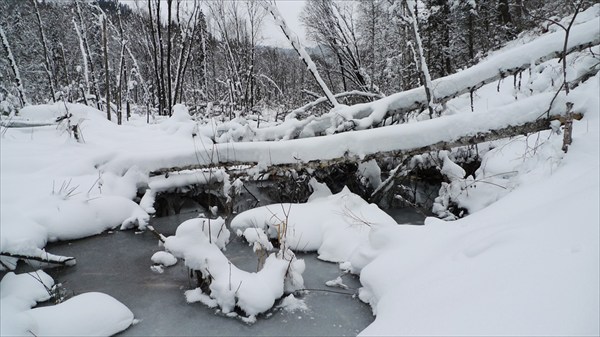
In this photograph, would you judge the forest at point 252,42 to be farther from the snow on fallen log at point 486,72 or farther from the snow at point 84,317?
the snow at point 84,317

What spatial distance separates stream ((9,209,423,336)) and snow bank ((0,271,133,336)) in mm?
145

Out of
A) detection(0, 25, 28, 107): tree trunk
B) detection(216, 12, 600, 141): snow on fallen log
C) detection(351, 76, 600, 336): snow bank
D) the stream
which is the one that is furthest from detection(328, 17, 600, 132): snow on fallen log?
detection(0, 25, 28, 107): tree trunk

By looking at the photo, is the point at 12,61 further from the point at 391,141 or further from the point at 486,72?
the point at 486,72

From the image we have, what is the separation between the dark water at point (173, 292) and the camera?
2.81 m

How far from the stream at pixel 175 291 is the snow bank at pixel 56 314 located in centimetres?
15

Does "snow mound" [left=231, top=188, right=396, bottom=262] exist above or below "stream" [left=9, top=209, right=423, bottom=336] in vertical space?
above

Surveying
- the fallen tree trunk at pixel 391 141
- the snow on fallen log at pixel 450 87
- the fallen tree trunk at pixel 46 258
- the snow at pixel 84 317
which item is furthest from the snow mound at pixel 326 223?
the fallen tree trunk at pixel 46 258

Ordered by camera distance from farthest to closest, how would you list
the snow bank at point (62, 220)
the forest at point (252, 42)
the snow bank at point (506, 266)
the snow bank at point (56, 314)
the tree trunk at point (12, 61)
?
the forest at point (252, 42)
the tree trunk at point (12, 61)
the snow bank at point (62, 220)
the snow bank at point (56, 314)
the snow bank at point (506, 266)

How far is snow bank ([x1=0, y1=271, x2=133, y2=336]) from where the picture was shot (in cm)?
262

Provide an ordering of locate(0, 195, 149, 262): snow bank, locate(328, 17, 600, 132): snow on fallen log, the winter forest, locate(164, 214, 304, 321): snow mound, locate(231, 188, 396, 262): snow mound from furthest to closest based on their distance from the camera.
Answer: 1. locate(328, 17, 600, 132): snow on fallen log
2. locate(231, 188, 396, 262): snow mound
3. locate(0, 195, 149, 262): snow bank
4. locate(164, 214, 304, 321): snow mound
5. the winter forest

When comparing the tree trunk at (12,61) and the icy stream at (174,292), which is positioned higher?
the tree trunk at (12,61)

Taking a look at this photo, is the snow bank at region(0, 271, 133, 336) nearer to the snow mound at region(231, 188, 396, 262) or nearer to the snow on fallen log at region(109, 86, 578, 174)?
the snow mound at region(231, 188, 396, 262)

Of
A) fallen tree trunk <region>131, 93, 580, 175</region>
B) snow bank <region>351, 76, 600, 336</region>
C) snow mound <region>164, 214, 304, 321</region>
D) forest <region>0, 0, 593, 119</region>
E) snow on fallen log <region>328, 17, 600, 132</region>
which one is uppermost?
forest <region>0, 0, 593, 119</region>

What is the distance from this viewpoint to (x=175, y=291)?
11.2ft
